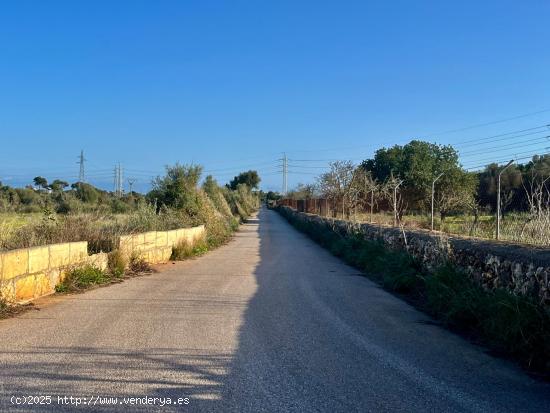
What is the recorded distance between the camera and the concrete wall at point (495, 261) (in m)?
6.80

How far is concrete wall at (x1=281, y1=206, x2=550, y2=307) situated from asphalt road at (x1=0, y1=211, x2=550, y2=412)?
3.42 ft

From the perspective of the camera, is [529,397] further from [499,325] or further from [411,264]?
[411,264]

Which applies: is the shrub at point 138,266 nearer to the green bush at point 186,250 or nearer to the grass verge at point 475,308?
the green bush at point 186,250

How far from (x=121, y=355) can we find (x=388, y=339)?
11.3 ft

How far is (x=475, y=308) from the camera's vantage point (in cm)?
788

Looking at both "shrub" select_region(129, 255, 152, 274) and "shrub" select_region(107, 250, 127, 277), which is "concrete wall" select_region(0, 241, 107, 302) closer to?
"shrub" select_region(107, 250, 127, 277)

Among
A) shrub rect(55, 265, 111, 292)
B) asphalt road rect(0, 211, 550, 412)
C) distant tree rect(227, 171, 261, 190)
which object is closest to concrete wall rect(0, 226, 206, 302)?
shrub rect(55, 265, 111, 292)

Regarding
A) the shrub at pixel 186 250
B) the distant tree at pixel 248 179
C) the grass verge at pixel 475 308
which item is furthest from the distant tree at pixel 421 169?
the distant tree at pixel 248 179

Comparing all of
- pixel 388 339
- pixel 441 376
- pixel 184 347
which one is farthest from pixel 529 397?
pixel 184 347

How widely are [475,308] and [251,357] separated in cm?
369

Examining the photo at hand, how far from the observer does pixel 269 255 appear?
19.0 m

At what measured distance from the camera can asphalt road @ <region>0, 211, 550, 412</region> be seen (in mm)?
4852

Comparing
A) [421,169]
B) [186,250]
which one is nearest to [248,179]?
[421,169]

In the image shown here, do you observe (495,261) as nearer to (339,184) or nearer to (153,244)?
(153,244)
